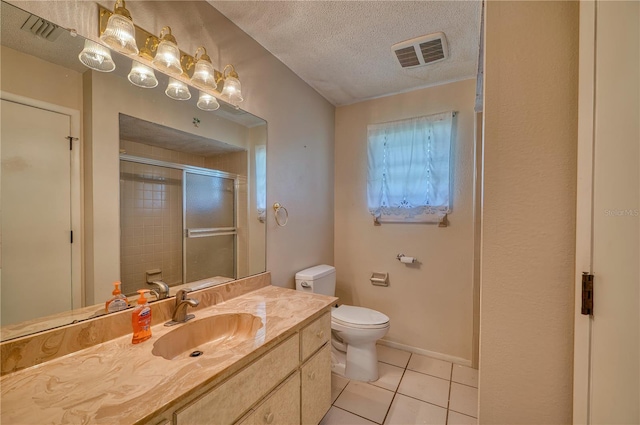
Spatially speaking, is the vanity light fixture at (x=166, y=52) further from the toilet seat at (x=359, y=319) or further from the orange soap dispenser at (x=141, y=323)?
the toilet seat at (x=359, y=319)

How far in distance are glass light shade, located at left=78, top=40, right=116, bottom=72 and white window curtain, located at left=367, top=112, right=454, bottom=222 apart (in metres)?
1.99

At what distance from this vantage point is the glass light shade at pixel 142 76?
1.09 metres

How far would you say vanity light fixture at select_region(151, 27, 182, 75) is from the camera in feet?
3.71

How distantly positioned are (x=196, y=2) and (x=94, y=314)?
5.14ft

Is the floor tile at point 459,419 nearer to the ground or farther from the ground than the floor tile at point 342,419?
nearer to the ground

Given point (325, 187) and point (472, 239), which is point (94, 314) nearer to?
point (325, 187)

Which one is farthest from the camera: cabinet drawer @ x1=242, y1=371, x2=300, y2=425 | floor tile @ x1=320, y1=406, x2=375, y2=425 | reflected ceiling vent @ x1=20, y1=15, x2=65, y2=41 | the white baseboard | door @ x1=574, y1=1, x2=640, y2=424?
the white baseboard

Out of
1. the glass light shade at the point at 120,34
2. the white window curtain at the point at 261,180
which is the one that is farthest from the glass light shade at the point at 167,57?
the white window curtain at the point at 261,180

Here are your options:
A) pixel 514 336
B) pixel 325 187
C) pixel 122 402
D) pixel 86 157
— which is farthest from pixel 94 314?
pixel 325 187

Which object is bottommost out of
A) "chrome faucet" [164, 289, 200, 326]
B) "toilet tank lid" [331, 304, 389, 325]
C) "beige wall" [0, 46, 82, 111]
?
"toilet tank lid" [331, 304, 389, 325]

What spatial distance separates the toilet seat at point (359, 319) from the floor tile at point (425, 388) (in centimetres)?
49

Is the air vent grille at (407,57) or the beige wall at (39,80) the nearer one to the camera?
the beige wall at (39,80)

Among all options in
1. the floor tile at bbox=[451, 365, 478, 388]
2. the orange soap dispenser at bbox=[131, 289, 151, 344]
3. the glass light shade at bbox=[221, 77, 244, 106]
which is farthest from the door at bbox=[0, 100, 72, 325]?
the floor tile at bbox=[451, 365, 478, 388]

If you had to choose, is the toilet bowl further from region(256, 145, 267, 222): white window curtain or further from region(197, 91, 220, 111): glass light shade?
region(197, 91, 220, 111): glass light shade
